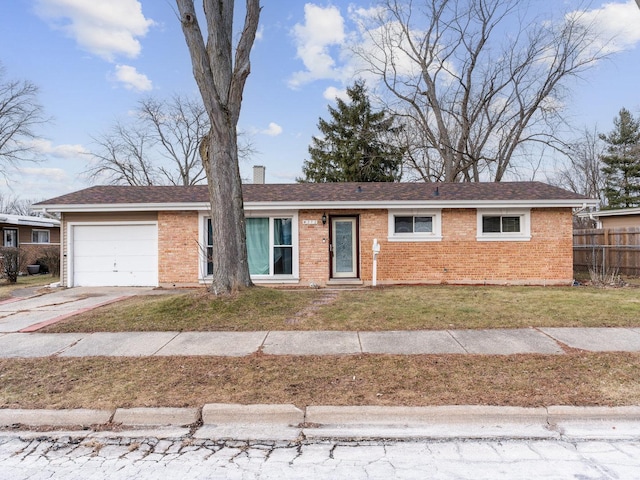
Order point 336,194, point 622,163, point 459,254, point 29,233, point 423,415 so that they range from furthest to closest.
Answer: point 622,163
point 29,233
point 336,194
point 459,254
point 423,415

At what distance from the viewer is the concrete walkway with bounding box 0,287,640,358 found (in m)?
5.14

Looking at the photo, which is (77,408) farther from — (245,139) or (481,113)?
(245,139)

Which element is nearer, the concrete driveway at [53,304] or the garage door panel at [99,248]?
the concrete driveway at [53,304]

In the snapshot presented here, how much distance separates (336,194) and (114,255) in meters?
7.49

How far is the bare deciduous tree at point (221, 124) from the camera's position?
7281 millimetres

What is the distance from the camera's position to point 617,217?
61.4 feet

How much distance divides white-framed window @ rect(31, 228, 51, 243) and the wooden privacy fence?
28789 mm

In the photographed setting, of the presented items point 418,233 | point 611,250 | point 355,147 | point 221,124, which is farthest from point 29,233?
point 611,250

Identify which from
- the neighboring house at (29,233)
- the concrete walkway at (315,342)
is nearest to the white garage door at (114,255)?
the concrete walkway at (315,342)

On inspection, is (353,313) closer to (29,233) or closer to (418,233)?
(418,233)

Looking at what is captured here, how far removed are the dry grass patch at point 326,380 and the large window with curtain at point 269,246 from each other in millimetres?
6904

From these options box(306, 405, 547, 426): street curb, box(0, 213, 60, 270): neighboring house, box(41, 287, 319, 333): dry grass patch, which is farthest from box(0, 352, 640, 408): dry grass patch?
box(0, 213, 60, 270): neighboring house

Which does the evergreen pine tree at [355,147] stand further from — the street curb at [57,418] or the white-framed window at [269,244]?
the street curb at [57,418]

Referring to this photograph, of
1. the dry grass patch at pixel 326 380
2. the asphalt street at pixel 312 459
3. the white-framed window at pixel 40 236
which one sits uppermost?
the white-framed window at pixel 40 236
